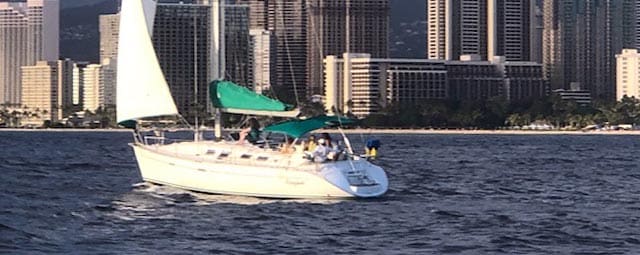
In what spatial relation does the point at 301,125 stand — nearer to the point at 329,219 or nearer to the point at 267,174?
the point at 267,174

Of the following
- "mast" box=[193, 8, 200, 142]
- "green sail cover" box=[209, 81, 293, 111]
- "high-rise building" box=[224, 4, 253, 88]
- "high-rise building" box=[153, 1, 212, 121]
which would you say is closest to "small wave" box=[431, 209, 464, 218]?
"green sail cover" box=[209, 81, 293, 111]

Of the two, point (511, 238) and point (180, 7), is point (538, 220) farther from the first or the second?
point (180, 7)

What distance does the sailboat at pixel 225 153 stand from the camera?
45.0m

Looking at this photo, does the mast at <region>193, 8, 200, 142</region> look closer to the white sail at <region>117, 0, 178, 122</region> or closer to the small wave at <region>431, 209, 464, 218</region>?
the white sail at <region>117, 0, 178, 122</region>

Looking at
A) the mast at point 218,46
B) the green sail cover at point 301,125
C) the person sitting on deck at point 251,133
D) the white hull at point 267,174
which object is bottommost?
the white hull at point 267,174

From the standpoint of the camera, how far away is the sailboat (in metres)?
45.0

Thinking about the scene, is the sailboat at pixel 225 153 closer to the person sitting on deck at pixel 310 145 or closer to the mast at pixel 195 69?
the person sitting on deck at pixel 310 145

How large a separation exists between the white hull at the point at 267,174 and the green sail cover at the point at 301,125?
1745mm

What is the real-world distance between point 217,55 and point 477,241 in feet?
57.2

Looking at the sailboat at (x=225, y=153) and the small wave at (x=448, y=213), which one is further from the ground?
the sailboat at (x=225, y=153)

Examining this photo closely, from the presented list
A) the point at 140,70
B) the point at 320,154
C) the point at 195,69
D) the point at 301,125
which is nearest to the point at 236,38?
the point at 195,69

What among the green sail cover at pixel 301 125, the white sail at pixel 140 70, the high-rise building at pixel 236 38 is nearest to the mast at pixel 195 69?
the white sail at pixel 140 70

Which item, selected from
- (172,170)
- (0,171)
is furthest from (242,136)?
(0,171)

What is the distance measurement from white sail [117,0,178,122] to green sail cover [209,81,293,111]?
1.82 meters
